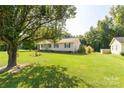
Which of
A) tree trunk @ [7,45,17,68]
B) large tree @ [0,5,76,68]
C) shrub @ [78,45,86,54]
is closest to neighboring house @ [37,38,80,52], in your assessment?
shrub @ [78,45,86,54]

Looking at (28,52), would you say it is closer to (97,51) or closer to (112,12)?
(97,51)

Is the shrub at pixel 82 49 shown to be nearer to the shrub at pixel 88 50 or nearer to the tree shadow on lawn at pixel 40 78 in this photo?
the shrub at pixel 88 50

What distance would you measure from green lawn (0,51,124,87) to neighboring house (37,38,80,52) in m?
0.19

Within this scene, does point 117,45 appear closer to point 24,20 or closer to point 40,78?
point 40,78

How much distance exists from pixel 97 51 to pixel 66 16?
1149 mm

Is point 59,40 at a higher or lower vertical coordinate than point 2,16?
lower

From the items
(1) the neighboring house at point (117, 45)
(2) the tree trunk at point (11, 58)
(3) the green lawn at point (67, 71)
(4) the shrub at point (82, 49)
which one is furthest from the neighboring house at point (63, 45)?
(1) the neighboring house at point (117, 45)

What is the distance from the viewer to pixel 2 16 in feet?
19.9

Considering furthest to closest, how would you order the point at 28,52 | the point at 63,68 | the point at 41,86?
the point at 28,52 < the point at 63,68 < the point at 41,86

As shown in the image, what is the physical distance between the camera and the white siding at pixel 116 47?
234 inches

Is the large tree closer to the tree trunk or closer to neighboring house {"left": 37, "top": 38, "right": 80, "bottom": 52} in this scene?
the tree trunk

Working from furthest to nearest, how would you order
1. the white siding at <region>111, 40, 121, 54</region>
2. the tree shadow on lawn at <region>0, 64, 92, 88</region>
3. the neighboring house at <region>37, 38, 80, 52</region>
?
the neighboring house at <region>37, 38, 80, 52</region>
the white siding at <region>111, 40, 121, 54</region>
the tree shadow on lawn at <region>0, 64, 92, 88</region>

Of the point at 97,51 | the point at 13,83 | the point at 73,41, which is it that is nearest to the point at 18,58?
the point at 13,83

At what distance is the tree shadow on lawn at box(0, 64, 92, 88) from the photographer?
214 inches
